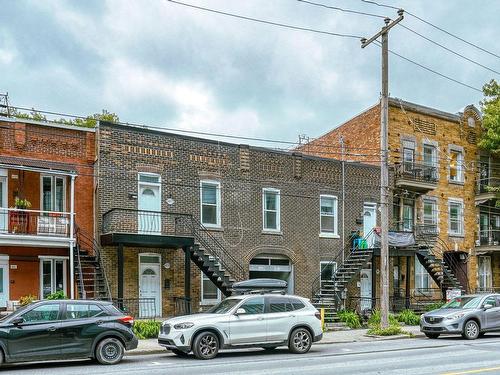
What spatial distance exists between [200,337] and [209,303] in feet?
33.1

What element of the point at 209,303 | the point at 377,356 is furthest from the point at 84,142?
the point at 377,356

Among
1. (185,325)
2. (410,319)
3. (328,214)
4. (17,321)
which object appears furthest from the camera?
(328,214)

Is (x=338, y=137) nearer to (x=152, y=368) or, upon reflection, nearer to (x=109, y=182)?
(x=109, y=182)

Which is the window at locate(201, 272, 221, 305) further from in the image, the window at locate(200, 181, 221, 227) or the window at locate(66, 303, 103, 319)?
the window at locate(66, 303, 103, 319)

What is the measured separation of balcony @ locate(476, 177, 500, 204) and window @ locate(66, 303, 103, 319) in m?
26.4

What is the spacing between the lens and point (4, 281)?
73.3 ft

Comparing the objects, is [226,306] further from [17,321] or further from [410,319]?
[410,319]

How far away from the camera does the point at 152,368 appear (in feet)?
46.0

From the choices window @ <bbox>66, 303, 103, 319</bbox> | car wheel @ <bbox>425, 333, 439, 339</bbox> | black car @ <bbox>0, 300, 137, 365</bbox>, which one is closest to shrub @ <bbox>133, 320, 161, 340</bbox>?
black car @ <bbox>0, 300, 137, 365</bbox>

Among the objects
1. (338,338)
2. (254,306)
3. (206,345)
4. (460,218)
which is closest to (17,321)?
(206,345)

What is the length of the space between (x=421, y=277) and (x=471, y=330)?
1315 cm

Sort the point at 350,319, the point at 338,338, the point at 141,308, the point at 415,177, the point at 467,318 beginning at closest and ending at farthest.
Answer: the point at 467,318 < the point at 338,338 < the point at 141,308 < the point at 350,319 < the point at 415,177

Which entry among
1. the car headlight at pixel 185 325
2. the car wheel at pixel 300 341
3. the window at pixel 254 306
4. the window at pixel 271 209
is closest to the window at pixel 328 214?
the window at pixel 271 209

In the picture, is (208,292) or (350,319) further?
(208,292)
